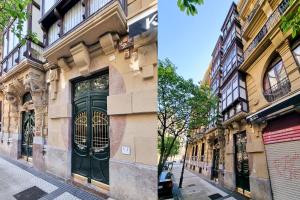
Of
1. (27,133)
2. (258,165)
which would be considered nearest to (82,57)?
(258,165)

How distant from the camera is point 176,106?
128 centimetres

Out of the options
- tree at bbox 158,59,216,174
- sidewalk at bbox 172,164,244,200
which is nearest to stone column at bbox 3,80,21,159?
tree at bbox 158,59,216,174

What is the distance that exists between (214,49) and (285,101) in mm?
461

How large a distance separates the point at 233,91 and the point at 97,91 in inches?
146

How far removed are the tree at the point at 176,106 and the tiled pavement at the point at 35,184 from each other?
2.97 meters

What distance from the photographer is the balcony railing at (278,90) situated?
85cm

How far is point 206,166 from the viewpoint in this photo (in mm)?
1220

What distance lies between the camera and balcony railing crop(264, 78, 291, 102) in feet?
2.80

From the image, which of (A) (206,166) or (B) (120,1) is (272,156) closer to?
(A) (206,166)

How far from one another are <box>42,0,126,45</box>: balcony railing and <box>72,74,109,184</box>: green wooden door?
115cm

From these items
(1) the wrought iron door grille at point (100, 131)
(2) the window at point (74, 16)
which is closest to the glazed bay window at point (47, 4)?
(2) the window at point (74, 16)

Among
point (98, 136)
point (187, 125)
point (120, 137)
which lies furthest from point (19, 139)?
point (187, 125)

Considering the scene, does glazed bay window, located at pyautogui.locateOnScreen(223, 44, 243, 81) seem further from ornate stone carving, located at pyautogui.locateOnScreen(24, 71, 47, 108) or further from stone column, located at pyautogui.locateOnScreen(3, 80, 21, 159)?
stone column, located at pyautogui.locateOnScreen(3, 80, 21, 159)

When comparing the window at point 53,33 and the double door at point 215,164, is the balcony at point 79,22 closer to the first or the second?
the window at point 53,33
